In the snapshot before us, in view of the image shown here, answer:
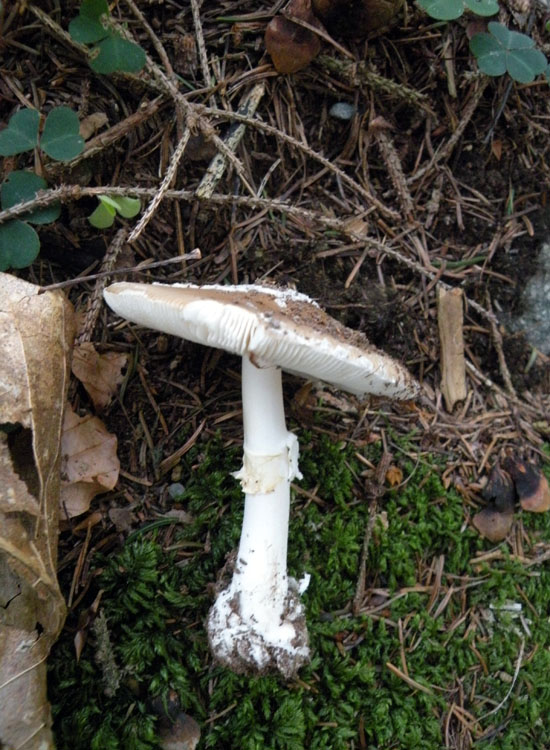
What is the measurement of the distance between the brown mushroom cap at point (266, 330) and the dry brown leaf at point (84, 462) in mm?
612

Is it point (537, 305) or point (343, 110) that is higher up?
point (343, 110)

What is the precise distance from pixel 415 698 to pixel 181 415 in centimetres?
158

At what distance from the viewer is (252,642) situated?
2186 millimetres

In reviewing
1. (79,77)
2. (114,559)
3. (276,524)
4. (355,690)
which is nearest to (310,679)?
(355,690)

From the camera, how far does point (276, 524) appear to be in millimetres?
2248

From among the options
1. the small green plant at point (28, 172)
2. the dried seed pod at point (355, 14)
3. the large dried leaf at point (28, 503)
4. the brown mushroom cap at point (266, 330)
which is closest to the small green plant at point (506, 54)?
the dried seed pod at point (355, 14)

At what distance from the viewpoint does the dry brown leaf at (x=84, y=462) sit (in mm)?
2283

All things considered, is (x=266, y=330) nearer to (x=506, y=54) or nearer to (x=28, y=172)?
(x=28, y=172)

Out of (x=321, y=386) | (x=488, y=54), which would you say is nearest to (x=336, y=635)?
(x=321, y=386)

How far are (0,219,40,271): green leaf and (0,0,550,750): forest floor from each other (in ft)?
0.81

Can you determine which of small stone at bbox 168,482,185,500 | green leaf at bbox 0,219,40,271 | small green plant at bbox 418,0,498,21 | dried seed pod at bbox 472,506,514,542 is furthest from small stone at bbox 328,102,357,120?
dried seed pod at bbox 472,506,514,542

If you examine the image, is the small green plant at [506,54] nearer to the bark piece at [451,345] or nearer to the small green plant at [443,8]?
the small green plant at [443,8]

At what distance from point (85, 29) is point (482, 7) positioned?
1.63 meters

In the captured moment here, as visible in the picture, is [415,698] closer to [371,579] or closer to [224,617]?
[371,579]
